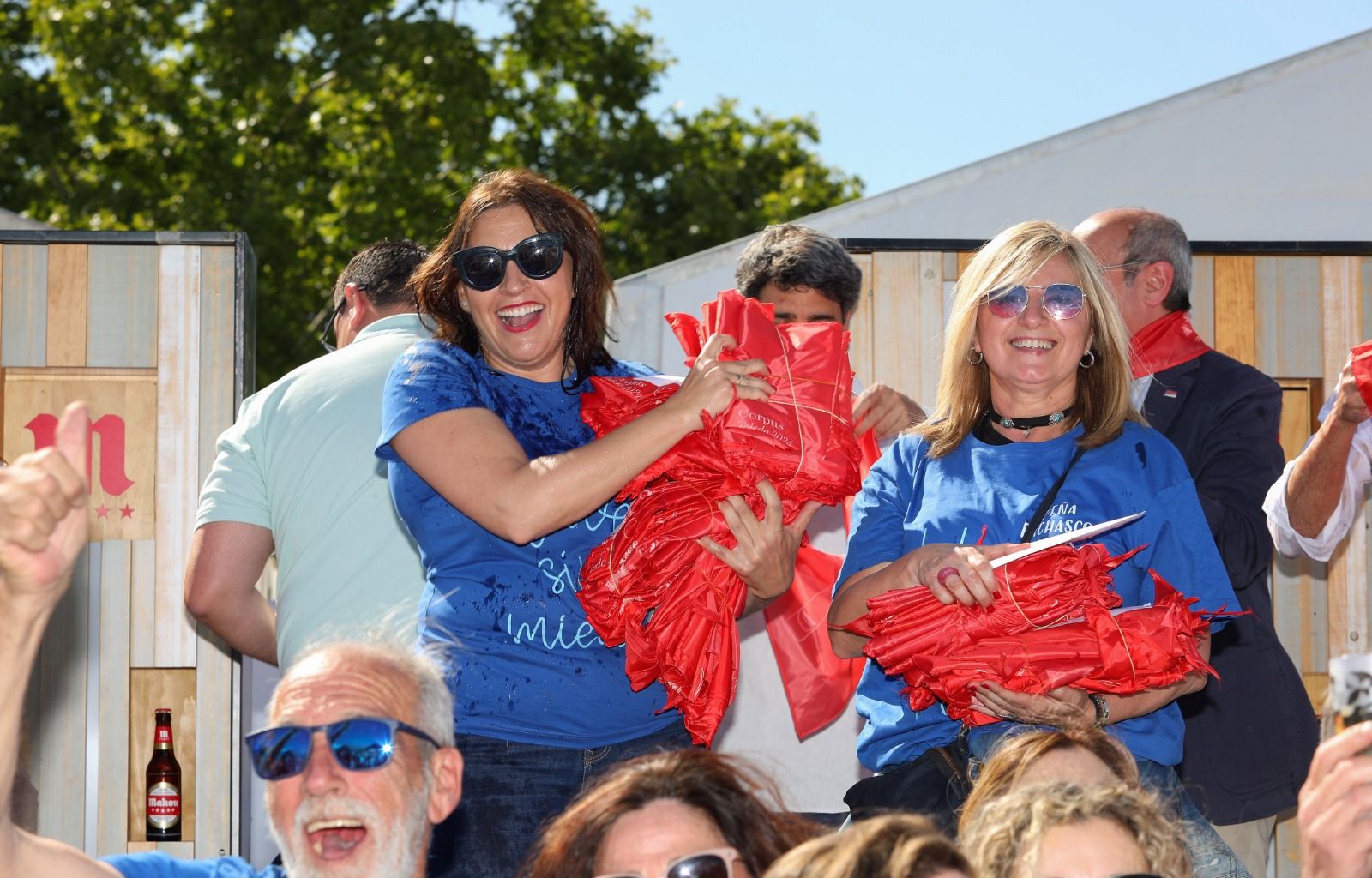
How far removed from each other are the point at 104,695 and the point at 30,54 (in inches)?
653

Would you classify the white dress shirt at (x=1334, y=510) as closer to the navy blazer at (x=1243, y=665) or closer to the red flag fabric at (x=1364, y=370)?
the navy blazer at (x=1243, y=665)

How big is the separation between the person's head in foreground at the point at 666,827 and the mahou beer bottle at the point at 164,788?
294 cm

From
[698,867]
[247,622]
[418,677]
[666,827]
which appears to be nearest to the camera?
[698,867]

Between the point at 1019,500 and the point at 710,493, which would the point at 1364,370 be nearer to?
the point at 1019,500

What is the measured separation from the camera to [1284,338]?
19.2 ft

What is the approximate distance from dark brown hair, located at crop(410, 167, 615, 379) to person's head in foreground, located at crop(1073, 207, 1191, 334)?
172 centimetres

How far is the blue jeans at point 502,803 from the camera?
3074 mm

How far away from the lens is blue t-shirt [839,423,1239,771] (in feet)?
10.6

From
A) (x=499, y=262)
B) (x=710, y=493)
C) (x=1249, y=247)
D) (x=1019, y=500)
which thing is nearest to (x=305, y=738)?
(x=710, y=493)

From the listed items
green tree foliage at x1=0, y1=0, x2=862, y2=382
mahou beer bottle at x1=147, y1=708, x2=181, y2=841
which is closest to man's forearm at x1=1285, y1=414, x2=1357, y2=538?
mahou beer bottle at x1=147, y1=708, x2=181, y2=841

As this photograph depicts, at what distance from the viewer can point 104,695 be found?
17.1 ft

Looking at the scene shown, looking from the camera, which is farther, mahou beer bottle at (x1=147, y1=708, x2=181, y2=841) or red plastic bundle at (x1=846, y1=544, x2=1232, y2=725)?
mahou beer bottle at (x1=147, y1=708, x2=181, y2=841)

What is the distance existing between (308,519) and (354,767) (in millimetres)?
1526

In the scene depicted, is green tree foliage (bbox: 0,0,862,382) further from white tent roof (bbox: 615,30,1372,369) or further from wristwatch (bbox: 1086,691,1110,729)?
wristwatch (bbox: 1086,691,1110,729)
